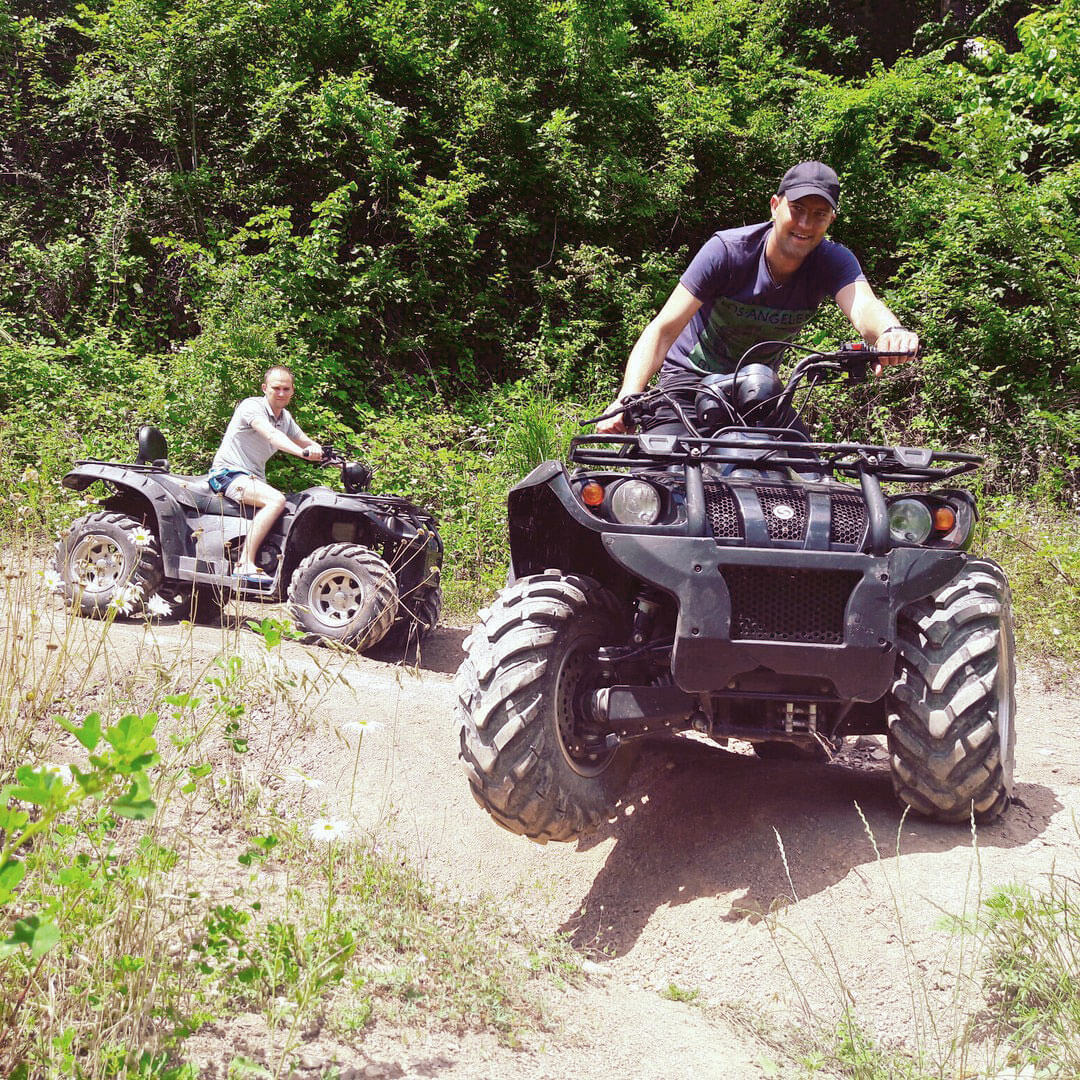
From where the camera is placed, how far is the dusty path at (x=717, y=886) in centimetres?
239

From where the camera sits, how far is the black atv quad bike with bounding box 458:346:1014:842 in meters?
2.91

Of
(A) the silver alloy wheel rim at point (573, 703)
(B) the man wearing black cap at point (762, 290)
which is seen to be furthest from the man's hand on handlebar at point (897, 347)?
(A) the silver alloy wheel rim at point (573, 703)

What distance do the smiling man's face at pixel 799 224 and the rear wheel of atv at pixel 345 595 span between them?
126 inches

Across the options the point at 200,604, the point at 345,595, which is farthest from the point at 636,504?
the point at 200,604

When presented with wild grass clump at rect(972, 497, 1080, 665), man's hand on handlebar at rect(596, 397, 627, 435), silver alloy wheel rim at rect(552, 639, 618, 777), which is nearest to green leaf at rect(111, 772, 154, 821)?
silver alloy wheel rim at rect(552, 639, 618, 777)

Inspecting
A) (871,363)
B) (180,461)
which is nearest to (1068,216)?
(871,363)

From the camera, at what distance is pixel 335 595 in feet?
20.3

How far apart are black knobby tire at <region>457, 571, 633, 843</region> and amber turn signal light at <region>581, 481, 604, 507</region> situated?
31 centimetres

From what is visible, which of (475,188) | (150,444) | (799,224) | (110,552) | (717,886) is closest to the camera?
(717,886)

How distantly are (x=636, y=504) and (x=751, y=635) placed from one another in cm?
53

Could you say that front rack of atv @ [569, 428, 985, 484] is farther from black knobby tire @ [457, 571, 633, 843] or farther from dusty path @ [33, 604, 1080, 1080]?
dusty path @ [33, 604, 1080, 1080]

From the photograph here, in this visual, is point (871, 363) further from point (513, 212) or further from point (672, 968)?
point (513, 212)

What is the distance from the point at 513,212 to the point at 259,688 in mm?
10613

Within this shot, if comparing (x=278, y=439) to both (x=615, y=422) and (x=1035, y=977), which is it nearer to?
(x=615, y=422)
